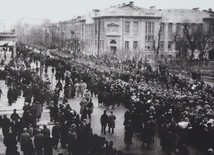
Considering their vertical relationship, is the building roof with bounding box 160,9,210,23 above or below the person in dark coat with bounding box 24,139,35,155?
above

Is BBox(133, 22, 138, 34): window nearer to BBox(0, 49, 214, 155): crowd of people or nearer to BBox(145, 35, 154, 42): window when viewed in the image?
BBox(145, 35, 154, 42): window

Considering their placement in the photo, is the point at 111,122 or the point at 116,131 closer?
the point at 111,122

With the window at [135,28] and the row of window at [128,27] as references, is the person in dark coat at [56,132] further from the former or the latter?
the window at [135,28]

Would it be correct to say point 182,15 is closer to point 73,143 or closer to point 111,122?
point 111,122

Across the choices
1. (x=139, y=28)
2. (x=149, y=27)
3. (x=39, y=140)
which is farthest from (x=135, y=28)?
(x=39, y=140)

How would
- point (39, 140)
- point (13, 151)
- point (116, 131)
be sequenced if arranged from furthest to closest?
point (116, 131) < point (39, 140) < point (13, 151)

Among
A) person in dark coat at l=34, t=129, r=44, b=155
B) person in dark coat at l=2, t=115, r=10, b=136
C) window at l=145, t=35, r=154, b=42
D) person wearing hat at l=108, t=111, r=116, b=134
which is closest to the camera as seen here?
person in dark coat at l=34, t=129, r=44, b=155

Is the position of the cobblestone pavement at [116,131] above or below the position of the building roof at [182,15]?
below

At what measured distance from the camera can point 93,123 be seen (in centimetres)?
2356

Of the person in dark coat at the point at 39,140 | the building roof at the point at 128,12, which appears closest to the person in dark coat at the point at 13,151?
the person in dark coat at the point at 39,140

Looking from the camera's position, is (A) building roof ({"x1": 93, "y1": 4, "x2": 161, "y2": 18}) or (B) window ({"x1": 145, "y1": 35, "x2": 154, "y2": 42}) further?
(B) window ({"x1": 145, "y1": 35, "x2": 154, "y2": 42})

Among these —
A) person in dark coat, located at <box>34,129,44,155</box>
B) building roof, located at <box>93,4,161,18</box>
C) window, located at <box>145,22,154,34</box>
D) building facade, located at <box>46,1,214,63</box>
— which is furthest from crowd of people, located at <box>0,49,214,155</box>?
window, located at <box>145,22,154,34</box>

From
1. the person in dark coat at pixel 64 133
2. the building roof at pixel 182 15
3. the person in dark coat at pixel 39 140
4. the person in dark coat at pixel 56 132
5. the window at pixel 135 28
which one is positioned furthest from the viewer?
the building roof at pixel 182 15

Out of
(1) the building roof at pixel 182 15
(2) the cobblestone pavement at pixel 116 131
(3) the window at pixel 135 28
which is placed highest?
(1) the building roof at pixel 182 15
